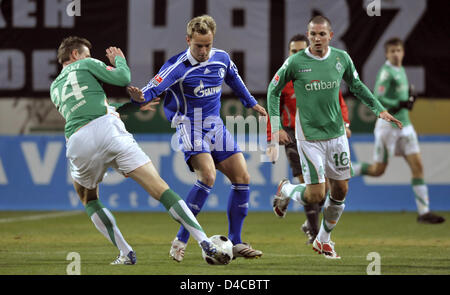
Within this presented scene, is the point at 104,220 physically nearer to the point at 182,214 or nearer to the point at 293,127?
the point at 182,214

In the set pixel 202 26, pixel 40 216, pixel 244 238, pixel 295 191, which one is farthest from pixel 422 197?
pixel 40 216

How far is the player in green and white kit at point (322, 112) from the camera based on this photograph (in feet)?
22.5

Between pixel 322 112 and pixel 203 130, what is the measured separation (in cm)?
108

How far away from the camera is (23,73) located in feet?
43.3

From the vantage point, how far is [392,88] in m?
10.8

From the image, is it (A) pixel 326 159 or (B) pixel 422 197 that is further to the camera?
(B) pixel 422 197

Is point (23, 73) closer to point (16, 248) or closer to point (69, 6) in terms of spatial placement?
point (69, 6)

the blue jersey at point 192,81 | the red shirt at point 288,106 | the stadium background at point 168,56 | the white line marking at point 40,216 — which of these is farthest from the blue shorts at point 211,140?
the stadium background at point 168,56

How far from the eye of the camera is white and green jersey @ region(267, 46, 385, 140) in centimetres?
686

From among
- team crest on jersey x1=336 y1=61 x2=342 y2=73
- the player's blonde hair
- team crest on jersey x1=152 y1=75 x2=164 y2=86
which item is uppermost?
the player's blonde hair

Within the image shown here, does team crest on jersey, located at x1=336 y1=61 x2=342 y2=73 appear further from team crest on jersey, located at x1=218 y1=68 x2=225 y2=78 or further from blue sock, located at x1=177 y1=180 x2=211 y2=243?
blue sock, located at x1=177 y1=180 x2=211 y2=243

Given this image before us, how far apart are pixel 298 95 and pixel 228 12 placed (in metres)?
6.20

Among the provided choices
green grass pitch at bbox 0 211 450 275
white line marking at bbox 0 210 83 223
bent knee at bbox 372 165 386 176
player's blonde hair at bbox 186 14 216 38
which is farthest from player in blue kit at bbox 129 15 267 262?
white line marking at bbox 0 210 83 223

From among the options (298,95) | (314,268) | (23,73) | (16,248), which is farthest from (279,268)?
(23,73)
